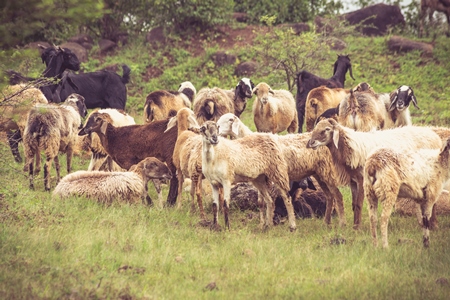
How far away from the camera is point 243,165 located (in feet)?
34.3

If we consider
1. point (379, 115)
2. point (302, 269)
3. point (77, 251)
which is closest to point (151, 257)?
point (77, 251)

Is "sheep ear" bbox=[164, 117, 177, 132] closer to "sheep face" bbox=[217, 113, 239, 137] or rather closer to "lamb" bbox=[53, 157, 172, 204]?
"sheep face" bbox=[217, 113, 239, 137]

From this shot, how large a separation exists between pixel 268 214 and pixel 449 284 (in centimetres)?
362

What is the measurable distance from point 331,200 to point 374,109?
399 cm

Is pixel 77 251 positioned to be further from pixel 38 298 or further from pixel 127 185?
pixel 127 185

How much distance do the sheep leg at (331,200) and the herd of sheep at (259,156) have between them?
0.02m

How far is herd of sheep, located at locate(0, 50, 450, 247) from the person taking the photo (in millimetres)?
9359

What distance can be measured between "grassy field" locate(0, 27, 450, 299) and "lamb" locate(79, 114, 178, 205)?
142 centimetres

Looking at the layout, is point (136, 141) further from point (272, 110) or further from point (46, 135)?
point (272, 110)

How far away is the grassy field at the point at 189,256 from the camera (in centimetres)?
734

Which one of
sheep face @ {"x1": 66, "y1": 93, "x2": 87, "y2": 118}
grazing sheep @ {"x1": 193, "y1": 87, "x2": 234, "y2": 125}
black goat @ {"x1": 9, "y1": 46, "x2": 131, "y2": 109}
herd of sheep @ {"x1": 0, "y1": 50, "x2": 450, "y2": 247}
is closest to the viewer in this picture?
herd of sheep @ {"x1": 0, "y1": 50, "x2": 450, "y2": 247}

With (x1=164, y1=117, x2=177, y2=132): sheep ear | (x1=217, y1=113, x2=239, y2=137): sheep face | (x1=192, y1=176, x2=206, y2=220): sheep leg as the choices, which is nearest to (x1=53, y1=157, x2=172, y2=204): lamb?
(x1=192, y1=176, x2=206, y2=220): sheep leg

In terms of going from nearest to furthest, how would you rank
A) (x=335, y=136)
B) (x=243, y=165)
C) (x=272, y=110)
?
1. (x=243, y=165)
2. (x=335, y=136)
3. (x=272, y=110)

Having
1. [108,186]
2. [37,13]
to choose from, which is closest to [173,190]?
[108,186]
